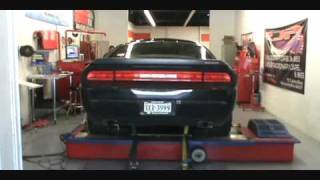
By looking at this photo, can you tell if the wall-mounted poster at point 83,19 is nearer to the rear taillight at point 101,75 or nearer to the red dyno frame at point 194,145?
the red dyno frame at point 194,145

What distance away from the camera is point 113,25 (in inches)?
500

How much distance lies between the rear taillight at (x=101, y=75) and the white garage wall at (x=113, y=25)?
31.1ft

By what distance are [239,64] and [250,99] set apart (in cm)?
84

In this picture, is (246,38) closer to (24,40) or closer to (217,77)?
(24,40)

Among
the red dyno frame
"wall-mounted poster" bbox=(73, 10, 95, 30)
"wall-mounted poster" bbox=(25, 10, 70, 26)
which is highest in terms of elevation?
"wall-mounted poster" bbox=(73, 10, 95, 30)

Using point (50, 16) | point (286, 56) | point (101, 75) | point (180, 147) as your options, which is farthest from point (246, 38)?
point (101, 75)

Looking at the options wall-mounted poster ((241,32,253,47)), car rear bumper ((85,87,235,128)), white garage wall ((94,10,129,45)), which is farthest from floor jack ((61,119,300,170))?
white garage wall ((94,10,129,45))

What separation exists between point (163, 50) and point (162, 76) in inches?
43.8

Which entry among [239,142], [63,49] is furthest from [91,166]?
[63,49]

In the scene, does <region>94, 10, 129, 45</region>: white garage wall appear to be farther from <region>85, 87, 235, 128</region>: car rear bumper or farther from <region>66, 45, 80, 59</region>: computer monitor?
<region>85, 87, 235, 128</region>: car rear bumper

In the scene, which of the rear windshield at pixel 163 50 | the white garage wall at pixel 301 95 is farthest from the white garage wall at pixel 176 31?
the rear windshield at pixel 163 50

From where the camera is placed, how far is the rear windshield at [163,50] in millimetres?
4215

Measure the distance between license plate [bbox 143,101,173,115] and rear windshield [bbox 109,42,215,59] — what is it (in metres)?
1.03

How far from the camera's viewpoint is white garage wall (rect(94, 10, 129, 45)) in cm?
1265
